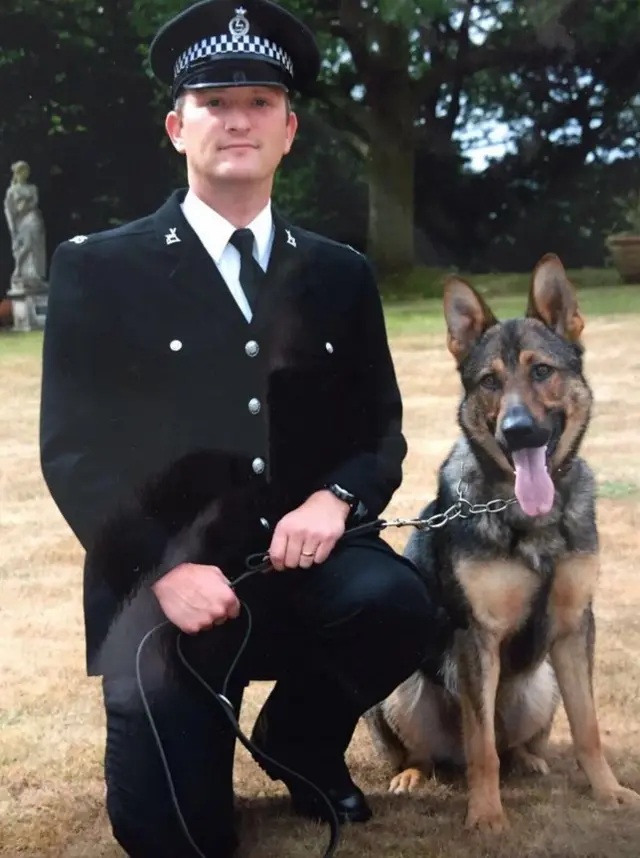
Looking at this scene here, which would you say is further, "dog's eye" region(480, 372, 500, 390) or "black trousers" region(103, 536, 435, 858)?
"dog's eye" region(480, 372, 500, 390)

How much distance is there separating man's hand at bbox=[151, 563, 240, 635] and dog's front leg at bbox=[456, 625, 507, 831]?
480mm

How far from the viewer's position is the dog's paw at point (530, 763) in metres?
2.29

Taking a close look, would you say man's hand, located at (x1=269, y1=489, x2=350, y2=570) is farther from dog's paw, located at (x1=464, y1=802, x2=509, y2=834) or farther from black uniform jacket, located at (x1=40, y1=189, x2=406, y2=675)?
dog's paw, located at (x1=464, y1=802, x2=509, y2=834)

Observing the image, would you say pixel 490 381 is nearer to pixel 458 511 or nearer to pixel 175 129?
pixel 458 511

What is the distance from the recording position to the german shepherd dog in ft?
6.53

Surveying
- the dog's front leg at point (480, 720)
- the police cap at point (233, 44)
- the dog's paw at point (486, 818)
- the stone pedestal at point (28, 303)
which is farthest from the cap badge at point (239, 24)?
the dog's paw at point (486, 818)

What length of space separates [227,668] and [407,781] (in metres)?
0.51

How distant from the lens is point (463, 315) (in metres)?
2.06

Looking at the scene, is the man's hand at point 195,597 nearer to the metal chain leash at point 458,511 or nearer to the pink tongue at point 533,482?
the metal chain leash at point 458,511

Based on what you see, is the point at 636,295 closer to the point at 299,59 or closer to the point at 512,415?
the point at 512,415

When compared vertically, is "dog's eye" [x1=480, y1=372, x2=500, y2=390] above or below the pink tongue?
above

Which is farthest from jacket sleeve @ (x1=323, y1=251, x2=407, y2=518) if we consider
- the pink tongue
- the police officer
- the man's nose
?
the man's nose

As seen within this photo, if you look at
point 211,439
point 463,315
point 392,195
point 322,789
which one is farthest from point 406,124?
point 322,789

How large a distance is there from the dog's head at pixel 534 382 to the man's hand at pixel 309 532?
1.06ft
